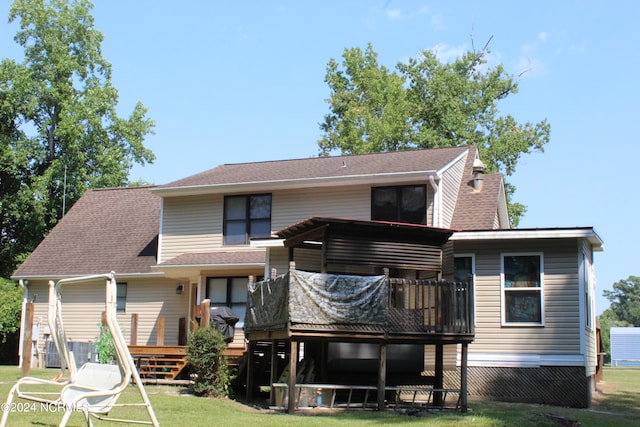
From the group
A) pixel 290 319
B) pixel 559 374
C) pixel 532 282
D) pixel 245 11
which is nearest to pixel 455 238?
pixel 532 282

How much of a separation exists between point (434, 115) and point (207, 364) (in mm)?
27772

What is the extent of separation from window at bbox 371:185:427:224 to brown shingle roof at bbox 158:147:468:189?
1.95ft

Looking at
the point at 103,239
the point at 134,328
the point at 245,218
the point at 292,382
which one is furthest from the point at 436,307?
the point at 103,239

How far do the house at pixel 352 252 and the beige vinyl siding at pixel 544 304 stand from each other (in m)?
0.03

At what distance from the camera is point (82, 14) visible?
43.7 meters

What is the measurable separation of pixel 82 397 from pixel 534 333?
1260cm

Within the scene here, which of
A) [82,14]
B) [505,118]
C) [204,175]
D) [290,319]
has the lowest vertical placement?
[290,319]

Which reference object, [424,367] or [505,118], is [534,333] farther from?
[505,118]

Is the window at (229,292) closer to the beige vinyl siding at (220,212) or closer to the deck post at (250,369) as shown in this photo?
the beige vinyl siding at (220,212)

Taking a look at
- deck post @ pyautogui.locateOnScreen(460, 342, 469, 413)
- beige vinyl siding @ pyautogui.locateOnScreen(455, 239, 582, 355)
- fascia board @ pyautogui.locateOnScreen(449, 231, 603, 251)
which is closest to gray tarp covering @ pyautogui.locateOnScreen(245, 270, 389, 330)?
deck post @ pyautogui.locateOnScreen(460, 342, 469, 413)

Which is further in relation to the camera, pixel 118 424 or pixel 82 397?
pixel 118 424

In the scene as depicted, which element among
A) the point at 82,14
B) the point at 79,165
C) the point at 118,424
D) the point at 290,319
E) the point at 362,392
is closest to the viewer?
the point at 118,424

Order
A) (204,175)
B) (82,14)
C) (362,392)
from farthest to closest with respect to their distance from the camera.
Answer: (82,14) < (204,175) < (362,392)

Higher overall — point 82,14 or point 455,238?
point 82,14
